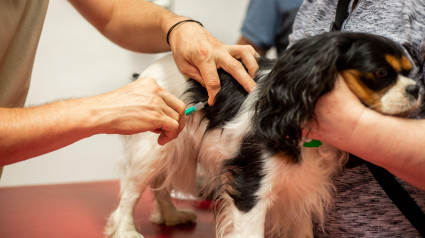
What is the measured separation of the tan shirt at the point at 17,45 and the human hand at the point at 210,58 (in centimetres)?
46

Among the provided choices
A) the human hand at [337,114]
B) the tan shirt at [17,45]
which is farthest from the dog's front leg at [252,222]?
the tan shirt at [17,45]

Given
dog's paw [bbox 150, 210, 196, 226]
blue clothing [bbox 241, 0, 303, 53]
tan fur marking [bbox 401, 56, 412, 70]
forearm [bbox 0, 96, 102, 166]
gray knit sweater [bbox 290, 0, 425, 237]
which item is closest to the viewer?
forearm [bbox 0, 96, 102, 166]

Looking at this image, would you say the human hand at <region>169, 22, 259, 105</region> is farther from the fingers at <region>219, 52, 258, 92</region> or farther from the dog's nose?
the dog's nose

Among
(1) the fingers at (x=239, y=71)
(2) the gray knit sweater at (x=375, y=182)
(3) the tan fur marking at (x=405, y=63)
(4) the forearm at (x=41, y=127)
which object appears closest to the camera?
(4) the forearm at (x=41, y=127)

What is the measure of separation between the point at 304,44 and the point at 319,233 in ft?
2.28

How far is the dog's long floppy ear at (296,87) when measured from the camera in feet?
3.17

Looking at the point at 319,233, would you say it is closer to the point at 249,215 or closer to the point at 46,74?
the point at 249,215

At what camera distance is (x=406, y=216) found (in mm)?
1058

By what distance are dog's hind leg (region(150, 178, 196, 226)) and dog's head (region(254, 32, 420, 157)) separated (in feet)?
2.46

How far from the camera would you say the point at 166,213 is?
166cm

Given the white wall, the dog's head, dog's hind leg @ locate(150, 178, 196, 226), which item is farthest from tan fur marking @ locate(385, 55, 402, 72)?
the white wall

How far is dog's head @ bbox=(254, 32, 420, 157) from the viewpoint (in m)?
0.97

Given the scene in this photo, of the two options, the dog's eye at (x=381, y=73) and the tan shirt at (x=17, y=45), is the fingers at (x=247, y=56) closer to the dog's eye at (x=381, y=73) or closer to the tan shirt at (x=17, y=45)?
the dog's eye at (x=381, y=73)

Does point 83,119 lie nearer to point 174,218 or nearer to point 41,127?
point 41,127
